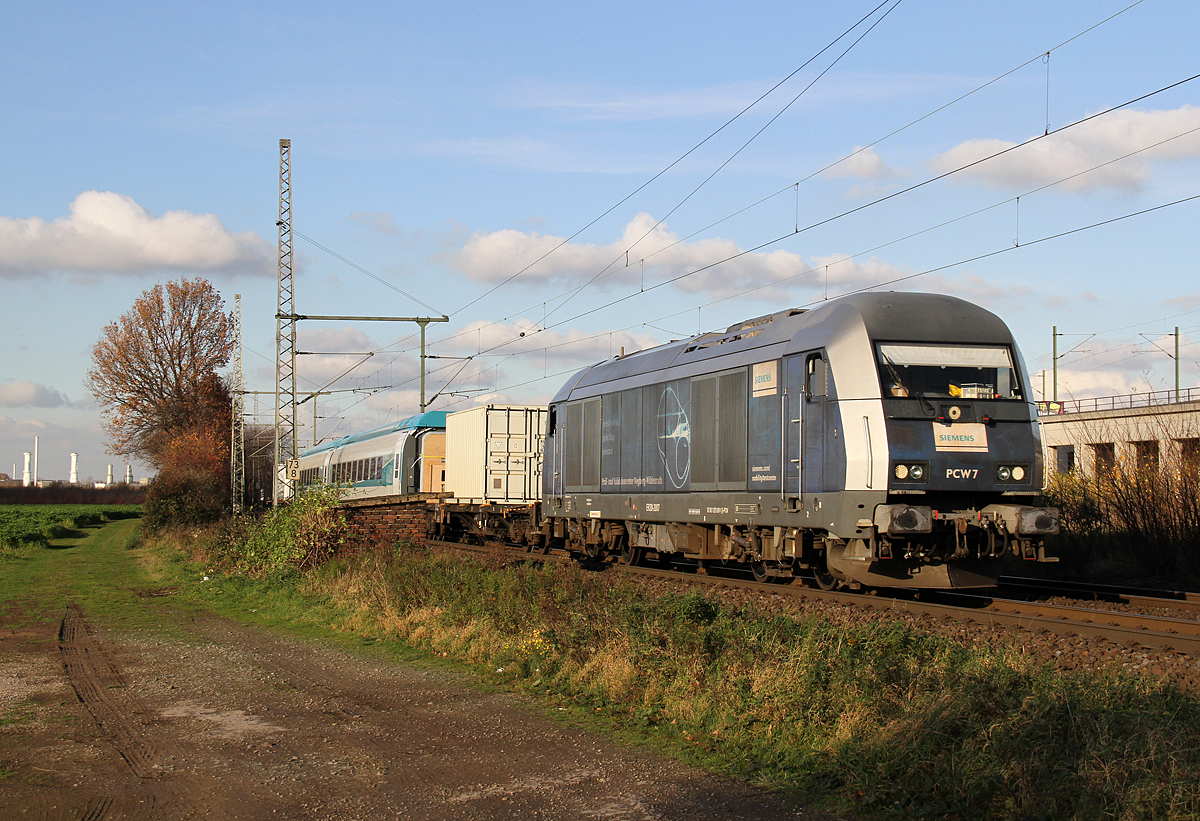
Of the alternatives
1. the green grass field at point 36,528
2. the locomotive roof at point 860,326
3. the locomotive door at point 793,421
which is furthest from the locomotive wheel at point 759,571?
the green grass field at point 36,528

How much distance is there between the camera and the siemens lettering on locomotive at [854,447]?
12.1 m

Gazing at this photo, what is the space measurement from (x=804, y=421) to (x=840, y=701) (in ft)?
20.9

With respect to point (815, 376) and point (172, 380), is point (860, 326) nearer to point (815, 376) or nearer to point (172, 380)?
point (815, 376)

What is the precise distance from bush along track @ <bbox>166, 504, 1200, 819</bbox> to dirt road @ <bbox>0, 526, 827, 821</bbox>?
0.60 meters

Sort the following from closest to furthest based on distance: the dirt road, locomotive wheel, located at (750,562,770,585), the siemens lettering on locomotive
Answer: the dirt road
the siemens lettering on locomotive
locomotive wheel, located at (750,562,770,585)

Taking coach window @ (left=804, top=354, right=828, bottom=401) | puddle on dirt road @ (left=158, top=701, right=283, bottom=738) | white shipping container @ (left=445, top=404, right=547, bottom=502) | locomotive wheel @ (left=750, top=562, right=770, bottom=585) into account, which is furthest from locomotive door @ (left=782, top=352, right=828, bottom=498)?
white shipping container @ (left=445, top=404, right=547, bottom=502)

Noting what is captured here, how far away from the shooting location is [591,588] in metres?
12.1

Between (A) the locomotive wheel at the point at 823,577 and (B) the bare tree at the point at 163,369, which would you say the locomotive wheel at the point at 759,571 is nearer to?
(A) the locomotive wheel at the point at 823,577

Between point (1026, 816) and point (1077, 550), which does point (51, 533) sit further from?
point (1026, 816)

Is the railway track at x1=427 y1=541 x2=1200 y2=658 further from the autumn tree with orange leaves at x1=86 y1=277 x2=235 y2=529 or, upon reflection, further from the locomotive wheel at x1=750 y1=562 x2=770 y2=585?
the autumn tree with orange leaves at x1=86 y1=277 x2=235 y2=529

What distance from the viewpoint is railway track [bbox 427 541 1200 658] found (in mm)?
10000

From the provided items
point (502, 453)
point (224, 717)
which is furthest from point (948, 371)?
point (502, 453)

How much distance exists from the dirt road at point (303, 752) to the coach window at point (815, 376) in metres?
5.94

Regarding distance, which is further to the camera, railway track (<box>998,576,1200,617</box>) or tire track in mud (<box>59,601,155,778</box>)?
railway track (<box>998,576,1200,617</box>)
